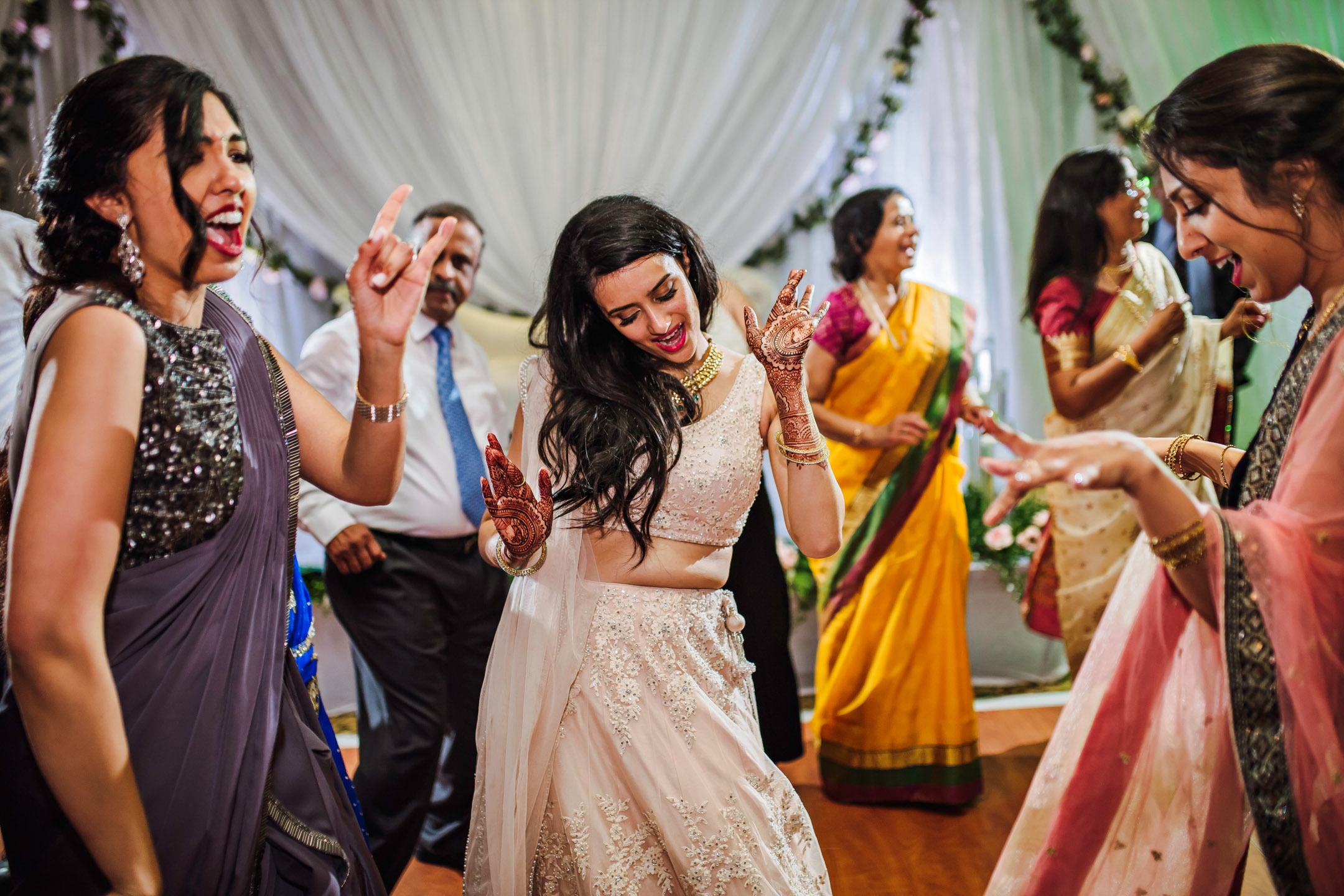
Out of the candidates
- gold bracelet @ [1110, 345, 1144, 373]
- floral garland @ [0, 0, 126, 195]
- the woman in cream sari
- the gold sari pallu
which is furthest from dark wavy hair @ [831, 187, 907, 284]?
floral garland @ [0, 0, 126, 195]

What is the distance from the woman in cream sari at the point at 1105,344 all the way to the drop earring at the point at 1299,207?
73.8 inches

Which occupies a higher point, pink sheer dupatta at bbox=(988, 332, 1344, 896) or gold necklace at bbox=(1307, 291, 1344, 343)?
gold necklace at bbox=(1307, 291, 1344, 343)

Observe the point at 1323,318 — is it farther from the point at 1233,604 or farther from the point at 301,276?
the point at 301,276

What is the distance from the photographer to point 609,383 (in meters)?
1.89

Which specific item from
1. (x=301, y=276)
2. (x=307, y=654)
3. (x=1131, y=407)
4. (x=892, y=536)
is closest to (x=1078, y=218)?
(x=1131, y=407)

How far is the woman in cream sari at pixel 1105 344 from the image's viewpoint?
3158 millimetres

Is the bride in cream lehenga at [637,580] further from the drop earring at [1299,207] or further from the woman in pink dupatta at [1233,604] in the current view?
the drop earring at [1299,207]

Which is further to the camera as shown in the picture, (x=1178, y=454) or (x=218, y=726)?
(x=1178, y=454)

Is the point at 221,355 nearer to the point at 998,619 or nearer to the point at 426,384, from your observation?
the point at 426,384

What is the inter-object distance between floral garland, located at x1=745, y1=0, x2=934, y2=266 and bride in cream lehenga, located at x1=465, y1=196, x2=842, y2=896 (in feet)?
9.03

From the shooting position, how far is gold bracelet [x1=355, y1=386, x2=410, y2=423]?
4.73ft

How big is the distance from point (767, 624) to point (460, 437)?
106cm

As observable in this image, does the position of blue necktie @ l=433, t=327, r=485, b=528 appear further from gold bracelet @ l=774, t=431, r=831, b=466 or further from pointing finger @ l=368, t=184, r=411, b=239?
pointing finger @ l=368, t=184, r=411, b=239

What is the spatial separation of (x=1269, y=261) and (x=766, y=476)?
373cm
